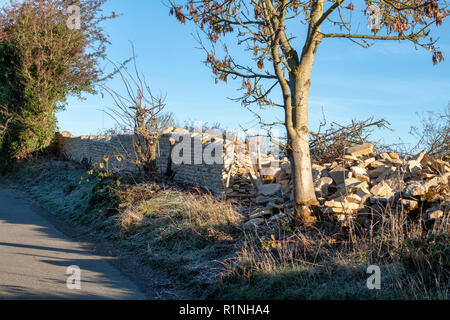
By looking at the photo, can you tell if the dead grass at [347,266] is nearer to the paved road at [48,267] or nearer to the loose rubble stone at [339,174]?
the paved road at [48,267]

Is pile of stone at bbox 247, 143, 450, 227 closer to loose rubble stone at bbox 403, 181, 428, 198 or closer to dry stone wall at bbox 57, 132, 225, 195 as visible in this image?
loose rubble stone at bbox 403, 181, 428, 198

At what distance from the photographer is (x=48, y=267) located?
6977mm

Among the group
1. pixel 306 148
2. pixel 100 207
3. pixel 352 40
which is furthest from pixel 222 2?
pixel 100 207

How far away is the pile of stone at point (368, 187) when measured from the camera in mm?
6938

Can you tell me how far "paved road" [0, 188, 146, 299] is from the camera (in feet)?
18.9

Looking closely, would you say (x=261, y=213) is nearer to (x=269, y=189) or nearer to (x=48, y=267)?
(x=269, y=189)

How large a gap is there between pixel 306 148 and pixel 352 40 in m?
2.06

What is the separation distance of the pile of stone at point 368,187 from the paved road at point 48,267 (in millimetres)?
2871

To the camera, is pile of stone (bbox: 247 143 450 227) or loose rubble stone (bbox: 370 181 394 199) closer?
pile of stone (bbox: 247 143 450 227)

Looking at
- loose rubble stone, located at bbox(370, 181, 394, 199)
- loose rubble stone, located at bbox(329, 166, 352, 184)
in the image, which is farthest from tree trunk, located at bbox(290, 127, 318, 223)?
loose rubble stone, located at bbox(329, 166, 352, 184)

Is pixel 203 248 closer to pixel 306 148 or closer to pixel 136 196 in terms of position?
pixel 306 148

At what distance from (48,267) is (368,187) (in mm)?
6338

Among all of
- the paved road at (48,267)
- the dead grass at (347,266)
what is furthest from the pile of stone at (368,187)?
the paved road at (48,267)

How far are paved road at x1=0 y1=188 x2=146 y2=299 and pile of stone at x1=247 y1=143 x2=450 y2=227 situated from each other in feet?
9.42
